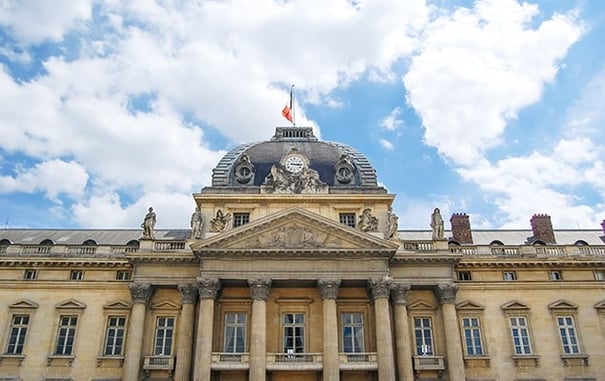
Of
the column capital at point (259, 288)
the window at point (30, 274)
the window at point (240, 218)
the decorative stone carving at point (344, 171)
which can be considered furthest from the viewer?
the decorative stone carving at point (344, 171)

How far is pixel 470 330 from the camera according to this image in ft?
118

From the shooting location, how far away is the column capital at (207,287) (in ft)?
112

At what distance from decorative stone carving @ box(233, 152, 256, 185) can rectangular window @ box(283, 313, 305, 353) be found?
10.8m

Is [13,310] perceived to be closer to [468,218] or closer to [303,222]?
[303,222]

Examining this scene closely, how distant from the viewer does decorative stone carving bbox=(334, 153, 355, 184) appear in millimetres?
40938

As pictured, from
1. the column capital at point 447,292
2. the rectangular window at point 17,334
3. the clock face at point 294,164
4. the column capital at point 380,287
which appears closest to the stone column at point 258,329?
the column capital at point 380,287

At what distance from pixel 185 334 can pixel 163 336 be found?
7.74 feet

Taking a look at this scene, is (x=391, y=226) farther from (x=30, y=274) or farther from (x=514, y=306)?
(x=30, y=274)

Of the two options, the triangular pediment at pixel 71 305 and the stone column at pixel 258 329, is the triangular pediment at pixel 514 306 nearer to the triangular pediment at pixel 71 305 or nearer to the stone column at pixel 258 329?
the stone column at pixel 258 329

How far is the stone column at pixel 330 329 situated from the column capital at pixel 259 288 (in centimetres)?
333

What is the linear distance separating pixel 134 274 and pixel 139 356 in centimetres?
542

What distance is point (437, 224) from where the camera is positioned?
124 ft

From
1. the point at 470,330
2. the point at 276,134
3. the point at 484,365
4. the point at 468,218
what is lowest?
the point at 484,365

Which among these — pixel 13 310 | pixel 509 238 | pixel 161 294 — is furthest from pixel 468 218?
pixel 13 310
